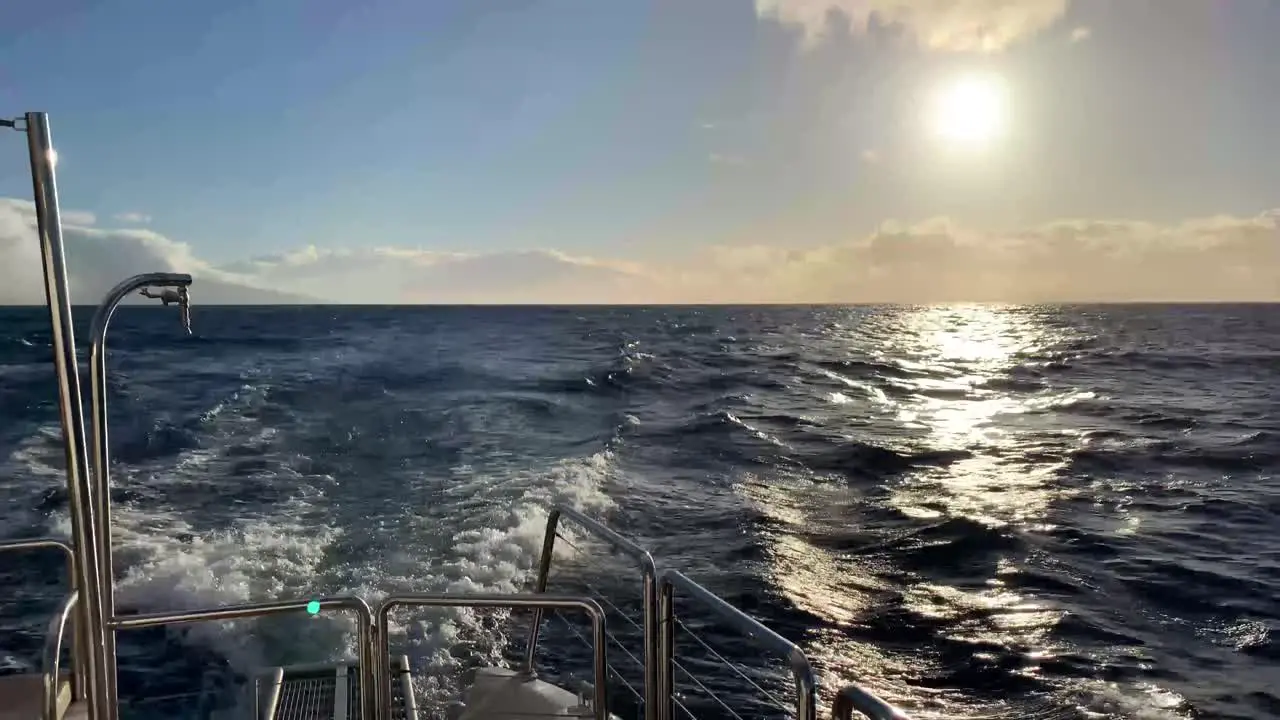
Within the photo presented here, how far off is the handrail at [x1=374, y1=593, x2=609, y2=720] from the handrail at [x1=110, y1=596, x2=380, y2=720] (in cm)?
3

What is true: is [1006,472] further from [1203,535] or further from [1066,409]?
[1066,409]

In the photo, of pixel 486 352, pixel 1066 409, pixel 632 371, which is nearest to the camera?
pixel 1066 409

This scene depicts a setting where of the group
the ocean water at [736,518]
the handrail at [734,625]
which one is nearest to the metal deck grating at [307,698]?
the handrail at [734,625]

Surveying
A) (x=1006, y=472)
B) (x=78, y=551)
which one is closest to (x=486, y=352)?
(x=1006, y=472)

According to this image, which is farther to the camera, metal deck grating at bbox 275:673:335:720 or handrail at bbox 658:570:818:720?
metal deck grating at bbox 275:673:335:720

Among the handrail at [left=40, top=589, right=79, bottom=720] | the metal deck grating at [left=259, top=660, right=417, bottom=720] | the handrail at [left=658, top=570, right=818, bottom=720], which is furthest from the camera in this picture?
the metal deck grating at [left=259, top=660, right=417, bottom=720]

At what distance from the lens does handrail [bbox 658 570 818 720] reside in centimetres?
225

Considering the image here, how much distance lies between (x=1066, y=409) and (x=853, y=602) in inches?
772

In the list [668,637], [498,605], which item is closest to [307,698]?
[498,605]

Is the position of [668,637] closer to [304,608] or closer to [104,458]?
[304,608]

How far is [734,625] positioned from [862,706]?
31.5 inches

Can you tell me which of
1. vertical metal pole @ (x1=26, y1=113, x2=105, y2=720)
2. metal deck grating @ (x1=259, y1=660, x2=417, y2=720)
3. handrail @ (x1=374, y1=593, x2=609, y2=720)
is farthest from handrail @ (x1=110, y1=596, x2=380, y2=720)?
metal deck grating @ (x1=259, y1=660, x2=417, y2=720)

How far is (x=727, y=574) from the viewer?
991 cm

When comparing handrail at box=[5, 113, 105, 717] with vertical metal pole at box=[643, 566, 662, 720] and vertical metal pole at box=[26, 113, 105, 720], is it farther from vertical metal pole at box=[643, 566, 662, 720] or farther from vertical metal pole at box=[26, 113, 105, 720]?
vertical metal pole at box=[643, 566, 662, 720]
